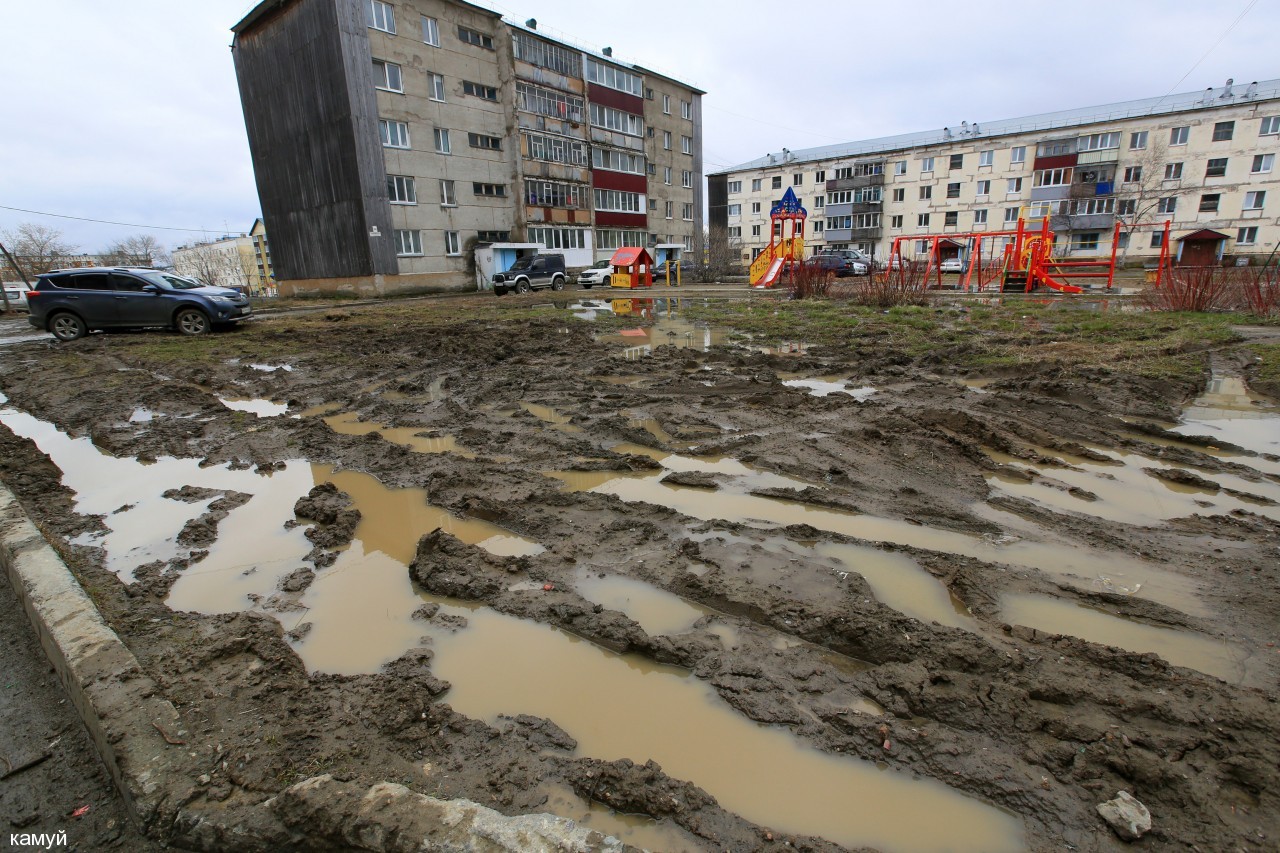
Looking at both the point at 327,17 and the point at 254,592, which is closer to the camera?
the point at 254,592

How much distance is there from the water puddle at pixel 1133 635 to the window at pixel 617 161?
45.8m

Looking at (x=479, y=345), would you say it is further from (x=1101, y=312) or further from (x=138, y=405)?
(x=1101, y=312)

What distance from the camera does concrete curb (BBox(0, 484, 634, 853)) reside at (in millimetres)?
1821

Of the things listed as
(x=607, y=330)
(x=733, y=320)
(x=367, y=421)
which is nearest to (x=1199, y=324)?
(x=733, y=320)

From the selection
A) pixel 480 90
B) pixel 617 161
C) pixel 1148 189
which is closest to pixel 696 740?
pixel 480 90

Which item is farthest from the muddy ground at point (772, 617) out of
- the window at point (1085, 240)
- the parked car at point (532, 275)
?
the window at point (1085, 240)

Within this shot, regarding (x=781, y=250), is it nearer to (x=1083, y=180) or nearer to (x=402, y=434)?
(x=402, y=434)

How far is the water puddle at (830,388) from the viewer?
25.1 ft

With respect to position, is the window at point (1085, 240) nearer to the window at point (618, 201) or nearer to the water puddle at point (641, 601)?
the window at point (618, 201)

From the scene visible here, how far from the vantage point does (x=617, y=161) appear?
151 ft

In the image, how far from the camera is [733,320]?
51.8 feet

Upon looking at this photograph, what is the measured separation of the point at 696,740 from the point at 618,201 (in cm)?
4770

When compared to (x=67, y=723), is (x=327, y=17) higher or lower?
higher

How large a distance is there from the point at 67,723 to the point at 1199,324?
55.2 feet
